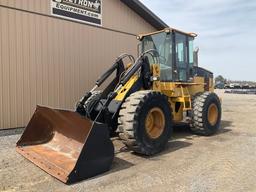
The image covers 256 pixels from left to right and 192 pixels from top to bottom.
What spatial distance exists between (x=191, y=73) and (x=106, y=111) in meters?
3.85

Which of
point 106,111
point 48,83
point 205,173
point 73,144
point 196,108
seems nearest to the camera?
point 205,173

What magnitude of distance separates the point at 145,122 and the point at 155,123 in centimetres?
70

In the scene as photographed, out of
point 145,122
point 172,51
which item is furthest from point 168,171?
point 172,51

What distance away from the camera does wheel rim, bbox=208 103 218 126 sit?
9.17 metres

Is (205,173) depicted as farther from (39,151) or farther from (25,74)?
(25,74)

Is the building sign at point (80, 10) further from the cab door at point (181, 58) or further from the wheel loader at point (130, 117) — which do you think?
the cab door at point (181, 58)

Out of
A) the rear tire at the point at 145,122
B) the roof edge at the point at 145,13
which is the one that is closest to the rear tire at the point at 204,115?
the rear tire at the point at 145,122

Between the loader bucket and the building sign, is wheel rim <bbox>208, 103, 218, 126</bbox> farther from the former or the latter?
the building sign

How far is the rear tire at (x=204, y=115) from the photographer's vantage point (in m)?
8.64

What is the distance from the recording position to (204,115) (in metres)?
8.66

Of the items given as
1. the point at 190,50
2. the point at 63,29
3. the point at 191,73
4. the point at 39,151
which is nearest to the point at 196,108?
the point at 191,73

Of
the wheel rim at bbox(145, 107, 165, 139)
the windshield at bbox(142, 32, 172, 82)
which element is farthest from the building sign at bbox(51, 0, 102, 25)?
the wheel rim at bbox(145, 107, 165, 139)

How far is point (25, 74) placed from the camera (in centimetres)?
943

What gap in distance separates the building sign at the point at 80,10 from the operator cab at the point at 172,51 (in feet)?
9.16
